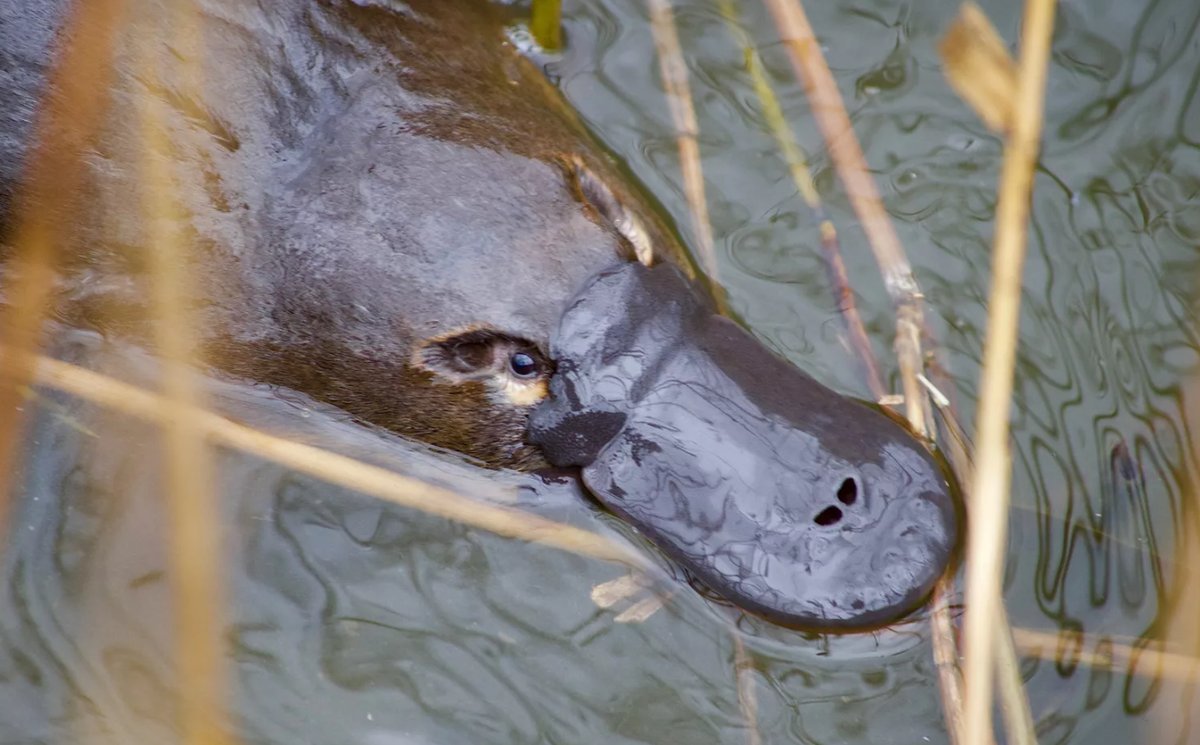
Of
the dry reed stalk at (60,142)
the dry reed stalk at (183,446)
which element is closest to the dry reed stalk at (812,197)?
the dry reed stalk at (183,446)

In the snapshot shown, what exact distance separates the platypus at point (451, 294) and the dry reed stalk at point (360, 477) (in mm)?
115

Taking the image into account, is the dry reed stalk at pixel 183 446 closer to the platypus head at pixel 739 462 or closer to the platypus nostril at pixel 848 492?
the platypus head at pixel 739 462

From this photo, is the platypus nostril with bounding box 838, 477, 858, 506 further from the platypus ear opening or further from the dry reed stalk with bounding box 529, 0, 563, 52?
the dry reed stalk with bounding box 529, 0, 563, 52

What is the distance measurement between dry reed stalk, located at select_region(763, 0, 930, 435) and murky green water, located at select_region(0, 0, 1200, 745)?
57mm

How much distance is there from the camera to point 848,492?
217 centimetres

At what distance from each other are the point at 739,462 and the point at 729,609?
12.6 inches

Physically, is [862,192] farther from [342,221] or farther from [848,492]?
[342,221]

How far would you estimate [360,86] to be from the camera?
2498 millimetres

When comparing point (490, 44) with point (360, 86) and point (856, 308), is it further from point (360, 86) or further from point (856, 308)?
point (856, 308)

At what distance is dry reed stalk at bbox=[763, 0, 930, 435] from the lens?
8.50ft

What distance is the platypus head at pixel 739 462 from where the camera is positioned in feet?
6.90

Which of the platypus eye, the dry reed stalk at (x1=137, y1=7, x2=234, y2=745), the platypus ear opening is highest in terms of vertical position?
the platypus ear opening

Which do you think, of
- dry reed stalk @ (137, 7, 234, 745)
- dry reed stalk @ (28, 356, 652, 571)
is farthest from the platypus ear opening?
dry reed stalk @ (137, 7, 234, 745)

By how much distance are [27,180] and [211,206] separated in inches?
16.8
